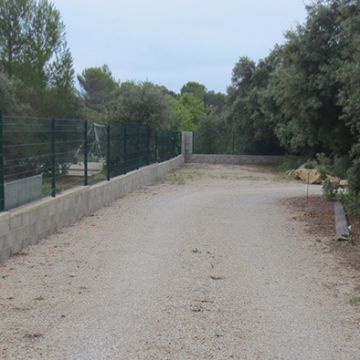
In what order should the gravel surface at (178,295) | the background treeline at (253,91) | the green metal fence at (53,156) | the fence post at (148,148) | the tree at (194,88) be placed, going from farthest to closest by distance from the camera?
the tree at (194,88)
the fence post at (148,148)
the background treeline at (253,91)
the green metal fence at (53,156)
the gravel surface at (178,295)

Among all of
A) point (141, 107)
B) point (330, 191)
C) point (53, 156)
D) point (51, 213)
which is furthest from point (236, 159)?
point (51, 213)

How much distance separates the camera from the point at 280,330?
209 inches

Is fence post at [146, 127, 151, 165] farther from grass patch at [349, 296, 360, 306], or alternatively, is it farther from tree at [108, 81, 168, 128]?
grass patch at [349, 296, 360, 306]

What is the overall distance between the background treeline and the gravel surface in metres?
→ 3.55

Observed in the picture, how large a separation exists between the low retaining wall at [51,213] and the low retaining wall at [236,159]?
19.7 m

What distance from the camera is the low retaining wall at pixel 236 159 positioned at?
36.7 m

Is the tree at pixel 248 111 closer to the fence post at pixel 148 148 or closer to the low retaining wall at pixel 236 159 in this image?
the low retaining wall at pixel 236 159

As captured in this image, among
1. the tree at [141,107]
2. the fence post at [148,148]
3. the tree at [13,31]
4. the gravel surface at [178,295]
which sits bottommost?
the gravel surface at [178,295]

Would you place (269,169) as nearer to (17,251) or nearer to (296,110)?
(296,110)

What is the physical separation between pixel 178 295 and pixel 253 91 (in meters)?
29.2

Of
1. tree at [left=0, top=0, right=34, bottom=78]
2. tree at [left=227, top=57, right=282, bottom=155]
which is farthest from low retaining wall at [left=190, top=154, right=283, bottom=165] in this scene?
tree at [left=0, top=0, right=34, bottom=78]

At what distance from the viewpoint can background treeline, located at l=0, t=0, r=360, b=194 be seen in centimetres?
1415

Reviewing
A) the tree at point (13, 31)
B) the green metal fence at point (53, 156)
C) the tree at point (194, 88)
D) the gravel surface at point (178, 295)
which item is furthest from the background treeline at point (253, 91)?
the tree at point (194, 88)

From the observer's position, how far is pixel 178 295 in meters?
6.40
